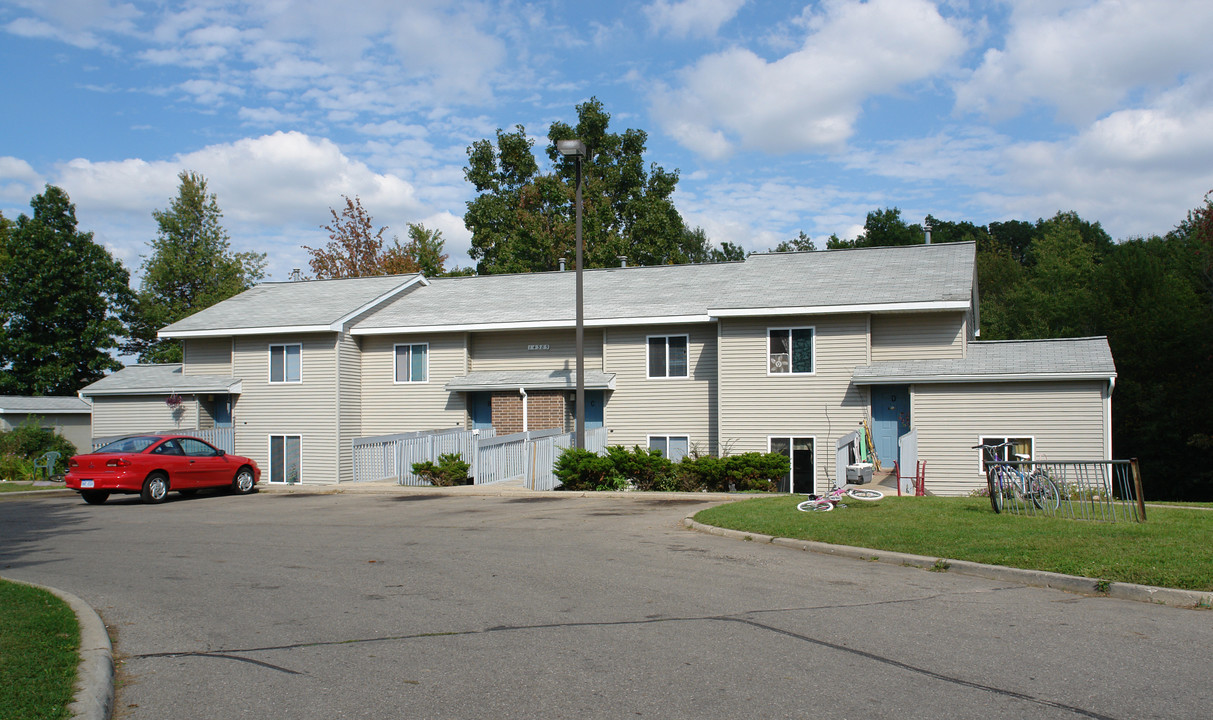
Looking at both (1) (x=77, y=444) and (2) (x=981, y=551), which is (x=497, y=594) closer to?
(2) (x=981, y=551)

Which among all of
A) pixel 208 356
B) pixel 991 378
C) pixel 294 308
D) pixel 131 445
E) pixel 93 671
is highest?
pixel 294 308

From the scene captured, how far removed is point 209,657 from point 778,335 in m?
19.1

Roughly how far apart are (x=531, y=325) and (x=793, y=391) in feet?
26.2

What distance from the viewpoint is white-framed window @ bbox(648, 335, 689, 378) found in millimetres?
25812

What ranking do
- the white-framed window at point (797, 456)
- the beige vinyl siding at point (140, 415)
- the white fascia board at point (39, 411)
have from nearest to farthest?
the white-framed window at point (797, 456), the beige vinyl siding at point (140, 415), the white fascia board at point (39, 411)

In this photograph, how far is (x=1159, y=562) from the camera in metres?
8.95

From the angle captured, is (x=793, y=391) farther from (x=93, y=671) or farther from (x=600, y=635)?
(x=93, y=671)

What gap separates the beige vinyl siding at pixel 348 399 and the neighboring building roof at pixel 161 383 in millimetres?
3839

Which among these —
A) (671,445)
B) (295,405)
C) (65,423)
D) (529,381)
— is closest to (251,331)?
(295,405)

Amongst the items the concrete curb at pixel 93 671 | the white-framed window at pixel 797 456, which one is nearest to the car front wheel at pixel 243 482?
the white-framed window at pixel 797 456

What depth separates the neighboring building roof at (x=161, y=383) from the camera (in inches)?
1133

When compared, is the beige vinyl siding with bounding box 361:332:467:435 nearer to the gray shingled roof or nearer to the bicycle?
the gray shingled roof

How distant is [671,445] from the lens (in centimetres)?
2564

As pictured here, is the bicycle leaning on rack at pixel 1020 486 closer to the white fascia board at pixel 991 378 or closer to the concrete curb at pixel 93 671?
the white fascia board at pixel 991 378
